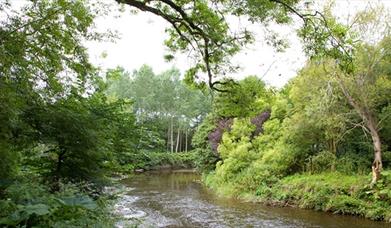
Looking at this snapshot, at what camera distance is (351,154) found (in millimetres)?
17125

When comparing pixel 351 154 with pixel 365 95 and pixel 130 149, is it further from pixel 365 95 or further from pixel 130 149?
pixel 130 149

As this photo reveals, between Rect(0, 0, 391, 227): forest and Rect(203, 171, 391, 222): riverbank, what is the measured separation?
47mm

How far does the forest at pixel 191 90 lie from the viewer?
227 inches

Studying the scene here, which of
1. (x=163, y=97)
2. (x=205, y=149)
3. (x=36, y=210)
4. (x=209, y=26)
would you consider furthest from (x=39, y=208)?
(x=163, y=97)

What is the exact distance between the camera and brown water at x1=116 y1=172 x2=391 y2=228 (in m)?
12.5

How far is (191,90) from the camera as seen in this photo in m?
10.9

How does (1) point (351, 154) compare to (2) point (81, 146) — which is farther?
(1) point (351, 154)

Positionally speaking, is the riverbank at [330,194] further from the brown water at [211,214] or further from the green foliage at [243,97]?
the green foliage at [243,97]

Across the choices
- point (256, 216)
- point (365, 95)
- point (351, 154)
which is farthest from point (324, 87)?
point (256, 216)

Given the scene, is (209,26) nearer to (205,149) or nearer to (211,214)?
(211,214)

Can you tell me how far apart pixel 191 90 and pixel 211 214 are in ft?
17.8

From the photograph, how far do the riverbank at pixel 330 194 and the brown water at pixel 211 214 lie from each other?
48cm

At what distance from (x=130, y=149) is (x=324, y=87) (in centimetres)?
953

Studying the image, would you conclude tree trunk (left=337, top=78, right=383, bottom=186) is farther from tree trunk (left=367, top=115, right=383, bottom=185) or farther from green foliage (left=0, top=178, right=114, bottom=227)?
green foliage (left=0, top=178, right=114, bottom=227)
